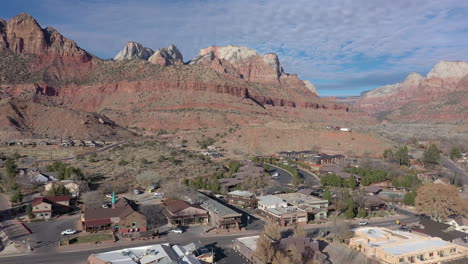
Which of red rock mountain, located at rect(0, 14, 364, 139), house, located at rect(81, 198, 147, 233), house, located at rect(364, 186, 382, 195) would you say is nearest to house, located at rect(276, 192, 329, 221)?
house, located at rect(364, 186, 382, 195)

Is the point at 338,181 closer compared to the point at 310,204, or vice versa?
the point at 310,204

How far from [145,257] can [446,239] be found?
86.2ft

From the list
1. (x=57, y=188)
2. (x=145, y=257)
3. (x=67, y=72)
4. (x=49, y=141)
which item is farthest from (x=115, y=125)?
(x=145, y=257)

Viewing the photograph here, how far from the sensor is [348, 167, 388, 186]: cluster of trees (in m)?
60.5

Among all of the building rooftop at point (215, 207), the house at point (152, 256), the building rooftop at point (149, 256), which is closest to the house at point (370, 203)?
the building rooftop at point (215, 207)

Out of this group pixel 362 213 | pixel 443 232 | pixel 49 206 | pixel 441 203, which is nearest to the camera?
pixel 443 232

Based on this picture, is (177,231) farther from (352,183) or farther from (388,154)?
(388,154)

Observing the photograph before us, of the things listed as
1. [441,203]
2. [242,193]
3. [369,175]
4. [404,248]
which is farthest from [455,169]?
[404,248]

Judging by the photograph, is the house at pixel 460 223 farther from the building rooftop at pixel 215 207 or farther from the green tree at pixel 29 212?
the green tree at pixel 29 212

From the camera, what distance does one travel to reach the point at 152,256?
92.3 ft

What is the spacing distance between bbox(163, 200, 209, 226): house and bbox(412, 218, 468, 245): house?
21195mm

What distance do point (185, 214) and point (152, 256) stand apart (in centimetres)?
1125

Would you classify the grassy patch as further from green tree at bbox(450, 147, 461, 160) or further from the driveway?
green tree at bbox(450, 147, 461, 160)

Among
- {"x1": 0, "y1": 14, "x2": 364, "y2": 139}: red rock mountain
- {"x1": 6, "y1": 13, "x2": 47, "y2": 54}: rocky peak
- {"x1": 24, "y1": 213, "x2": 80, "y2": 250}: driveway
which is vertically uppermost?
{"x1": 6, "y1": 13, "x2": 47, "y2": 54}: rocky peak
